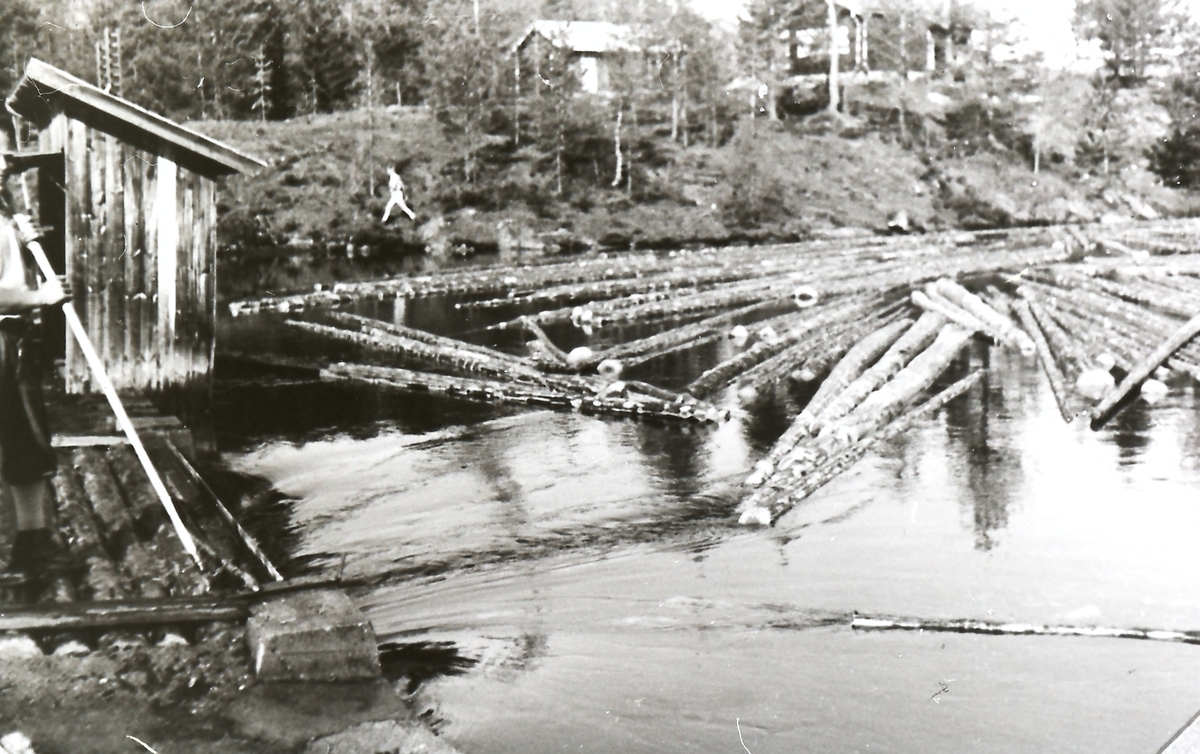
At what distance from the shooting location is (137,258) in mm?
3500

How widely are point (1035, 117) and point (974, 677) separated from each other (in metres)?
2.26

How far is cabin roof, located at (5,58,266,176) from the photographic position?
2967 mm

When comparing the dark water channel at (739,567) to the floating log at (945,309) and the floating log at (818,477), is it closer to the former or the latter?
the floating log at (818,477)

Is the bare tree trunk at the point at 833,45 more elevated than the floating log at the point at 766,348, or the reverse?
the bare tree trunk at the point at 833,45

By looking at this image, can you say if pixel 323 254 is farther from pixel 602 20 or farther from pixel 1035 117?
pixel 1035 117

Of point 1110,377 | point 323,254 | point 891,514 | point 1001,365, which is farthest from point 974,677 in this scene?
point 323,254

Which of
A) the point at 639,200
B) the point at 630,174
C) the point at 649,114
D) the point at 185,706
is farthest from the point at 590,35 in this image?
the point at 185,706

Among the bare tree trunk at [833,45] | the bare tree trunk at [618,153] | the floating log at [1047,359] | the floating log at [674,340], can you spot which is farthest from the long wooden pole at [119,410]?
the floating log at [1047,359]

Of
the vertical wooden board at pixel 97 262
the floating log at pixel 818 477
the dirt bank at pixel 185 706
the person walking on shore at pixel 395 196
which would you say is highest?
the person walking on shore at pixel 395 196

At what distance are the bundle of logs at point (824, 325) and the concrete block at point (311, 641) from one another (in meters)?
1.32

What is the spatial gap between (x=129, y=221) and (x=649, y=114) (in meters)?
1.87

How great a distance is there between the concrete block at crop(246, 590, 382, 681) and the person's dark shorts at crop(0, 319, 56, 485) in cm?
75

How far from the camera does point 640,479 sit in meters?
3.55

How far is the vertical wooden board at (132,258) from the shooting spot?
3.37 meters
